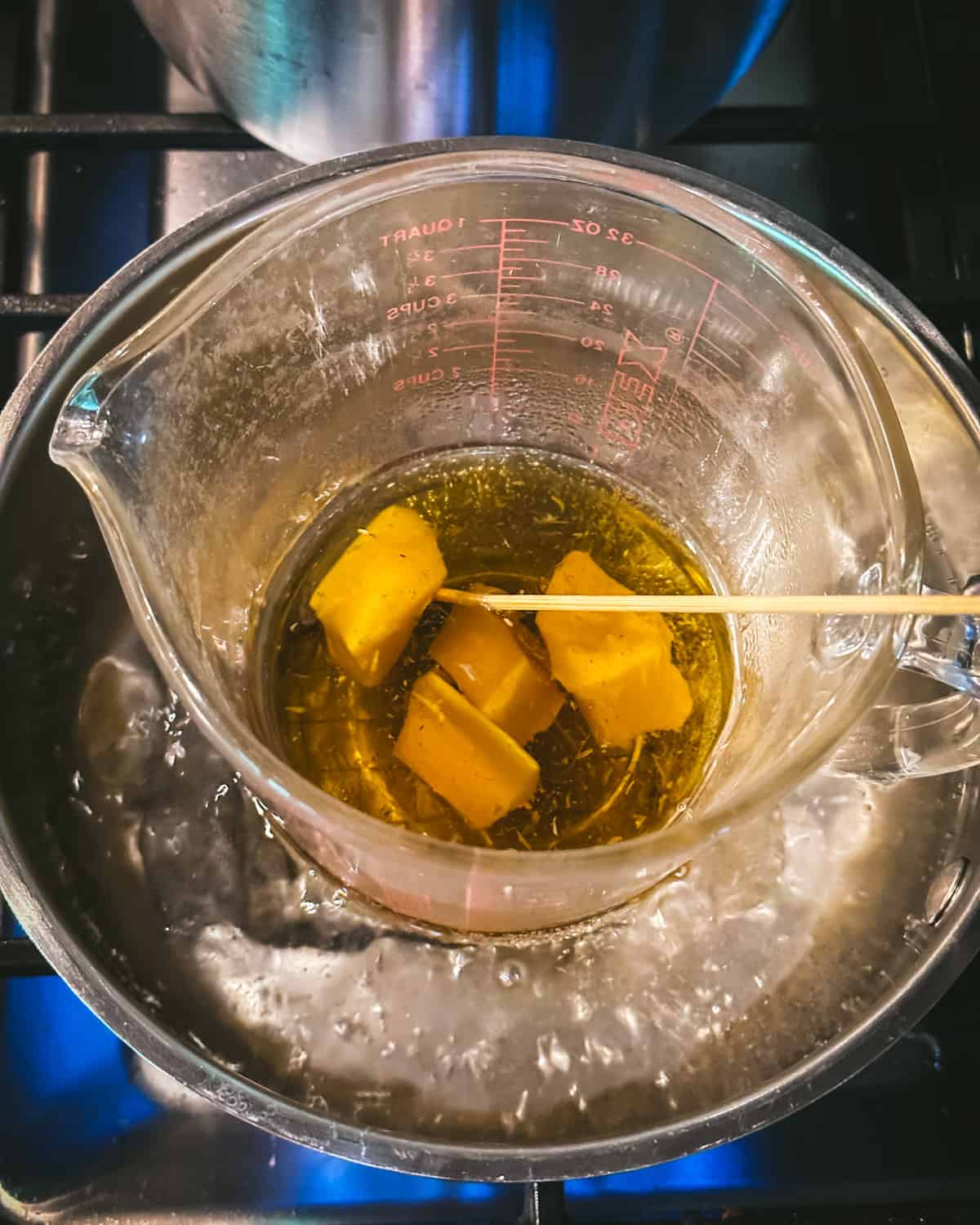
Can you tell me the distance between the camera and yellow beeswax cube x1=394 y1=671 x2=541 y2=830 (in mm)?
652

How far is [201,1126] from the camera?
2.30 ft

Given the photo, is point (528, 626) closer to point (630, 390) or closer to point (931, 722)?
point (630, 390)

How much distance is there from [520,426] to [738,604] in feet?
0.91

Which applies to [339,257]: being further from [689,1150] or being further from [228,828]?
[689,1150]

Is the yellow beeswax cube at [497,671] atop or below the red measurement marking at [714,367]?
below

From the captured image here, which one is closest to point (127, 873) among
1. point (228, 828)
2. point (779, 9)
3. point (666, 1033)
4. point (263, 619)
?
point (228, 828)

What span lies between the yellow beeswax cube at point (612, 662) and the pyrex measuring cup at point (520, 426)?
0.05 meters

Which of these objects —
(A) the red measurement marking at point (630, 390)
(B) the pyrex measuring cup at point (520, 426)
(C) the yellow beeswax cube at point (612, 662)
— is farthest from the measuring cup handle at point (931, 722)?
(A) the red measurement marking at point (630, 390)

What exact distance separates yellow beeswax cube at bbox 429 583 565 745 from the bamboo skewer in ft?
0.05

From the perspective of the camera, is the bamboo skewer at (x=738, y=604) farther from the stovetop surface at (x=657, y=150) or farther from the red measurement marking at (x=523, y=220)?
the stovetop surface at (x=657, y=150)

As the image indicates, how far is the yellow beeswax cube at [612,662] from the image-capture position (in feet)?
2.21

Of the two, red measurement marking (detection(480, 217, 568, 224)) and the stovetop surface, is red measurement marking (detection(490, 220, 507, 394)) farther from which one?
the stovetop surface

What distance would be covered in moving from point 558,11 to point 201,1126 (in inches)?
30.1

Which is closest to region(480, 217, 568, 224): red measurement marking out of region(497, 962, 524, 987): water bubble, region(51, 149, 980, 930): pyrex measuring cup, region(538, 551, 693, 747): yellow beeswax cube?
region(51, 149, 980, 930): pyrex measuring cup
